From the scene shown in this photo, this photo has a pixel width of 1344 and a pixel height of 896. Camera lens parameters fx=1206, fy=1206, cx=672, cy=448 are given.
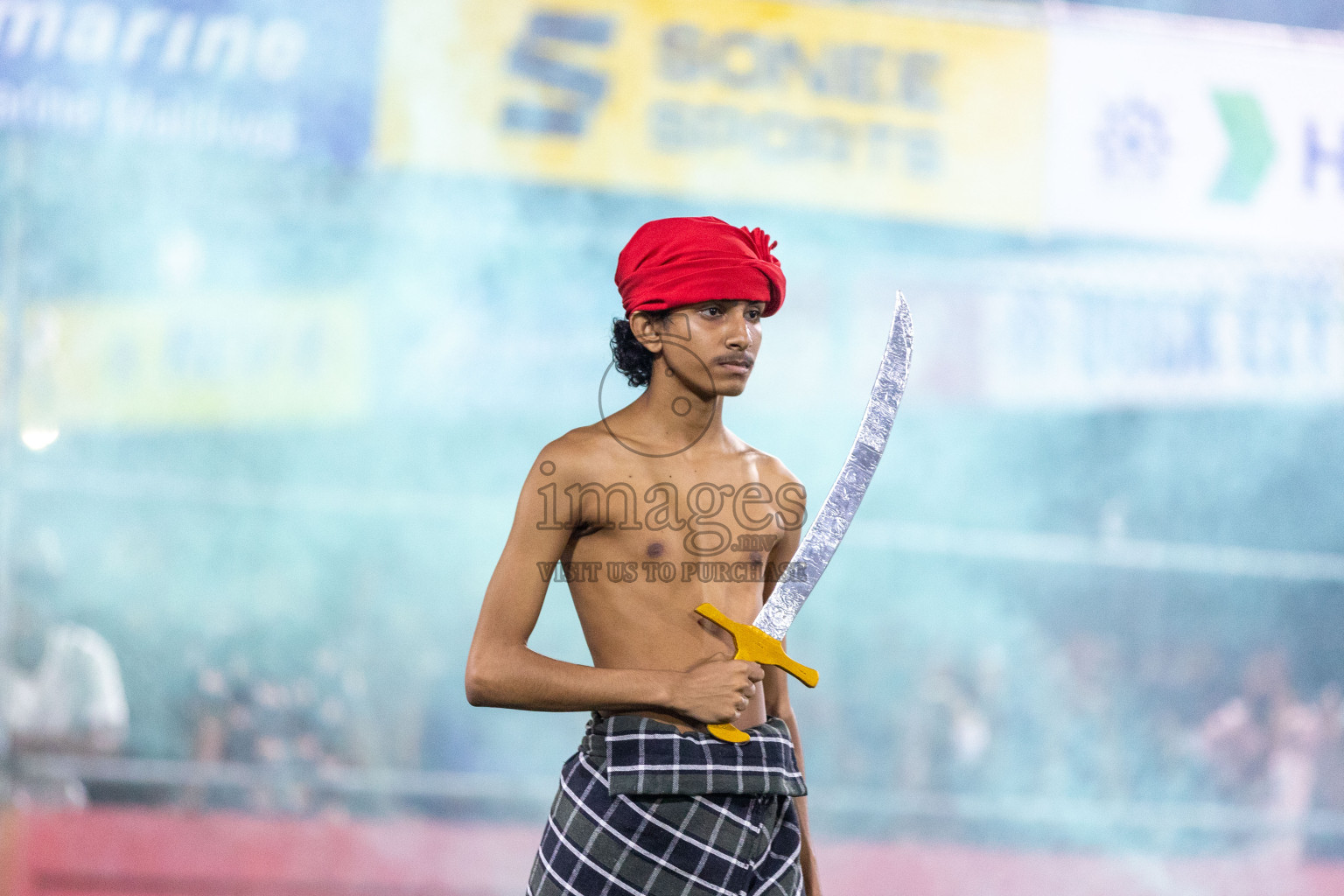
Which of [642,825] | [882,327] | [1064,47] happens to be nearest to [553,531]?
[642,825]

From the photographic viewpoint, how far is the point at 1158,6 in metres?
3.91

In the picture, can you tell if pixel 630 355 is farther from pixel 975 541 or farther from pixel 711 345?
pixel 975 541

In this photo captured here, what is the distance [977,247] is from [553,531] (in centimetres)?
310

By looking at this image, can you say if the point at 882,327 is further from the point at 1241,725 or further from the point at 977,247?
the point at 1241,725

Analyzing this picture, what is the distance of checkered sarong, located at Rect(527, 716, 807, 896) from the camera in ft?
4.01

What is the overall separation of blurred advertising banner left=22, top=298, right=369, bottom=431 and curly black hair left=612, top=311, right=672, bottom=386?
252cm

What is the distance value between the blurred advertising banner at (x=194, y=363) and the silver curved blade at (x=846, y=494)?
9.09 feet

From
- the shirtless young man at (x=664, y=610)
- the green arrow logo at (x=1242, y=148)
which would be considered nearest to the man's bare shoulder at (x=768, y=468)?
the shirtless young man at (x=664, y=610)

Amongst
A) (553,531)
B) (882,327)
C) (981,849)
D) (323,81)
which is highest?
(323,81)

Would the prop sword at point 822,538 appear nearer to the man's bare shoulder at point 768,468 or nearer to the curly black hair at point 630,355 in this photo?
the man's bare shoulder at point 768,468

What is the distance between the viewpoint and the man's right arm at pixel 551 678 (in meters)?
1.21

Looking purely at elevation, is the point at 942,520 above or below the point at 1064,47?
below

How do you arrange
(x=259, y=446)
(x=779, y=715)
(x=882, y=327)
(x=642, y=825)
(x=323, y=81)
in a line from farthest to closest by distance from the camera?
(x=882, y=327), (x=259, y=446), (x=323, y=81), (x=779, y=715), (x=642, y=825)

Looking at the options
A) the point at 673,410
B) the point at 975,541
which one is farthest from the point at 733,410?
the point at 673,410
